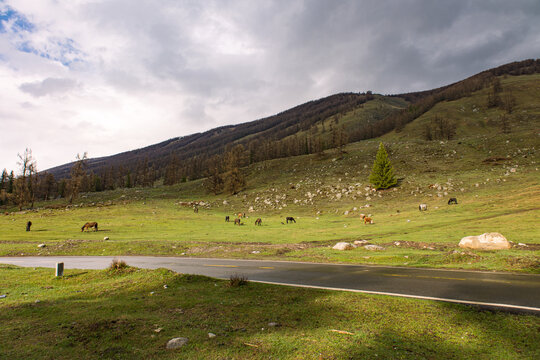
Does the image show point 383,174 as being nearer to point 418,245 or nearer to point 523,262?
point 418,245

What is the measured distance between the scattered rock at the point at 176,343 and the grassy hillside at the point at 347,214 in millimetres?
14086

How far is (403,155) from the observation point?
279 ft

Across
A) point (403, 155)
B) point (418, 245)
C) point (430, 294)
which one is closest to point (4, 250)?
point (430, 294)

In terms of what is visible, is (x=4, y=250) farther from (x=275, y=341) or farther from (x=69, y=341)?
(x=275, y=341)

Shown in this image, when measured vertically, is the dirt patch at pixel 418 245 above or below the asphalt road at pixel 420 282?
below

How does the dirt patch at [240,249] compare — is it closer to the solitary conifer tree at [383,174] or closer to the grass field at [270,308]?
the grass field at [270,308]

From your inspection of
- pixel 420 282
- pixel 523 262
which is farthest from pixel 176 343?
pixel 523 262

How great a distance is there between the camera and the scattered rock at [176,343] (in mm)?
5379

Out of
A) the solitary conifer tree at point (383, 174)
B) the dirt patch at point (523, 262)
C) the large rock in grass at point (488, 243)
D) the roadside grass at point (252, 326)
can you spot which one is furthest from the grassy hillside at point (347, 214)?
the roadside grass at point (252, 326)

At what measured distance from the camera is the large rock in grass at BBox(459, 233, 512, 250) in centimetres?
1895

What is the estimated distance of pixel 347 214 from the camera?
50875 mm

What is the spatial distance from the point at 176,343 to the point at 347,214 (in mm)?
48508

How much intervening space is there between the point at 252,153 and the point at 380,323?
145131 mm

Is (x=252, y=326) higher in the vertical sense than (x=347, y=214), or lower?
higher
